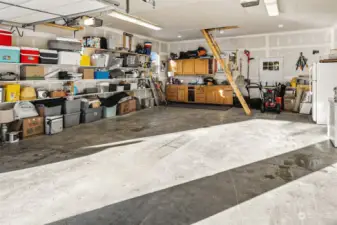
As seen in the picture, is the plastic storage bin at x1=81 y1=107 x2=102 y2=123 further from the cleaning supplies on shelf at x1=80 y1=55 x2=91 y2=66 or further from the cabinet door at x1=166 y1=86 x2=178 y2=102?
the cabinet door at x1=166 y1=86 x2=178 y2=102

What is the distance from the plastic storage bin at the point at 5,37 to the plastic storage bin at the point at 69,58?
1.21 meters

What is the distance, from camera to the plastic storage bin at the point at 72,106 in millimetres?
6234

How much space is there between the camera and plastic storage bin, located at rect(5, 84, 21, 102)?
203 inches

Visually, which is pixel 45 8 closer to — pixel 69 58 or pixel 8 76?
pixel 8 76

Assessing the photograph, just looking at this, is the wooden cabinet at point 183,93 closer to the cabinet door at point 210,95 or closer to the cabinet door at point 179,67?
the cabinet door at point 179,67

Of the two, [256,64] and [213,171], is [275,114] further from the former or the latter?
[213,171]

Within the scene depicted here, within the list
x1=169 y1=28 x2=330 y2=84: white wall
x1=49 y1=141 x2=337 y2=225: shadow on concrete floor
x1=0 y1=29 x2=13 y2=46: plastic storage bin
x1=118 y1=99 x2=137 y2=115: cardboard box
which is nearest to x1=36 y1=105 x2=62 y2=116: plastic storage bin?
x1=0 y1=29 x2=13 y2=46: plastic storage bin

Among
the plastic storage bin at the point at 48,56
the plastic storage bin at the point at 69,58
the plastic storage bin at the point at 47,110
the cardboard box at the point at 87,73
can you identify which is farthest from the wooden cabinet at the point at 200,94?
the plastic storage bin at the point at 47,110

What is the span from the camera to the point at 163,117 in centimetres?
768

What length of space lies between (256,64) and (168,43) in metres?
4.51

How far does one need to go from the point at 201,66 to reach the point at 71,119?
6.47 meters

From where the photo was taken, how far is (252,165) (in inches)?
140

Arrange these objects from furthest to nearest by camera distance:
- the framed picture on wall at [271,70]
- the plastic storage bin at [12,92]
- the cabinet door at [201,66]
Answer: the cabinet door at [201,66] < the framed picture on wall at [271,70] < the plastic storage bin at [12,92]

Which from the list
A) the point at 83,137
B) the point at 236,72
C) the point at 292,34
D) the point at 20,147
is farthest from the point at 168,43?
the point at 20,147
